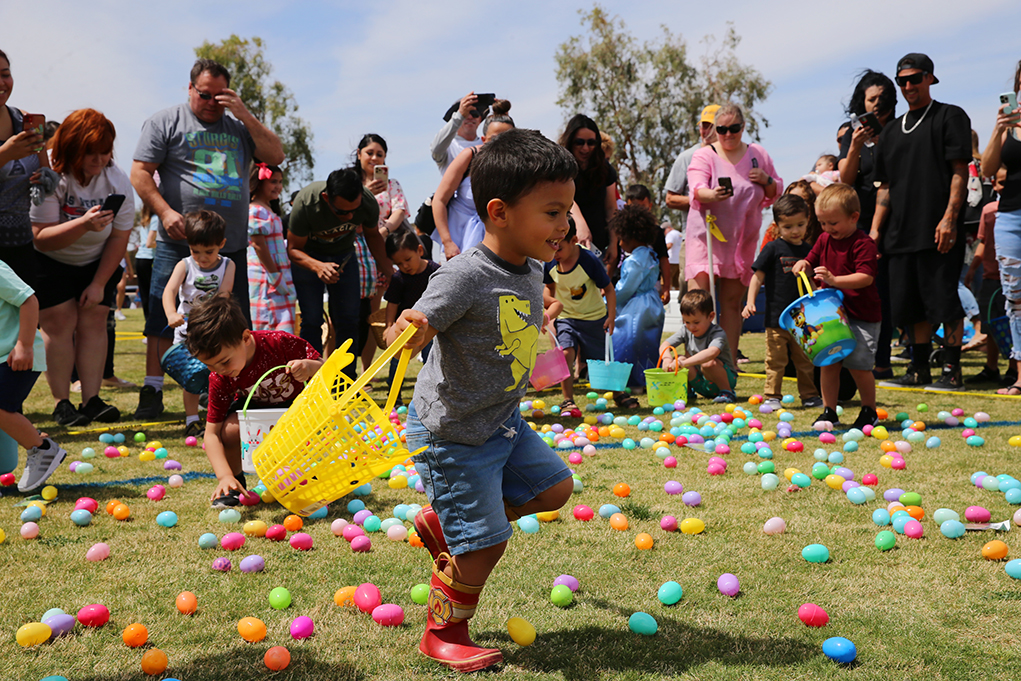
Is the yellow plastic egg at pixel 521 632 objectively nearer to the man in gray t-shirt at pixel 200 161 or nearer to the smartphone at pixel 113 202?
the man in gray t-shirt at pixel 200 161

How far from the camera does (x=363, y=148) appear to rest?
306 inches

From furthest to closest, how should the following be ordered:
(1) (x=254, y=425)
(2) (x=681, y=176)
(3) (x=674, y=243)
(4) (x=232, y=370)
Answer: (3) (x=674, y=243) → (2) (x=681, y=176) → (4) (x=232, y=370) → (1) (x=254, y=425)

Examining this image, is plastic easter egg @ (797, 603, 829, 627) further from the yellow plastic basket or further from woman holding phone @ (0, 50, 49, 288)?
woman holding phone @ (0, 50, 49, 288)

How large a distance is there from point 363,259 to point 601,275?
236cm

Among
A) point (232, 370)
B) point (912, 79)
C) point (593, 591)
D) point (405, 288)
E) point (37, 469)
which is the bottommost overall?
point (593, 591)

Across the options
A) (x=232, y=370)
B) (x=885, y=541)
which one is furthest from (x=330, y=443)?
(x=885, y=541)

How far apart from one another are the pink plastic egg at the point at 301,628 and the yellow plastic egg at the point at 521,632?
0.62 m

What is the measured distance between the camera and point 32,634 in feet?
7.63

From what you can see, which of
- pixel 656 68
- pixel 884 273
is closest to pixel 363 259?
pixel 884 273

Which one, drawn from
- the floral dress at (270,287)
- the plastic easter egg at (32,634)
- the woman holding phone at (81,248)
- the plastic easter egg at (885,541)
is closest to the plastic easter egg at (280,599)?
the plastic easter egg at (32,634)

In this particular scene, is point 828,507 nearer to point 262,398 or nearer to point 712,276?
point 262,398

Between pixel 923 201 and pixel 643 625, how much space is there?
17.6 ft

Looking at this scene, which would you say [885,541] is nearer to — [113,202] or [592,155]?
[592,155]

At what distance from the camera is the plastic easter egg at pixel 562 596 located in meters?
2.61
